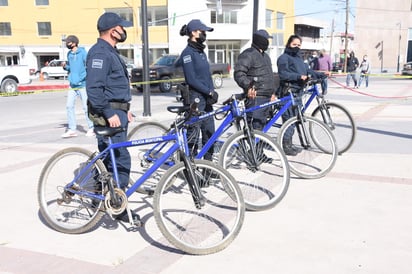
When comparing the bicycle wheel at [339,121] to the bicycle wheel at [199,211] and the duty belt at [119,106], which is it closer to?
the bicycle wheel at [199,211]

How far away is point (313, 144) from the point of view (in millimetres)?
5777

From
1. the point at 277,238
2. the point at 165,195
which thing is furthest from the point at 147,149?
the point at 277,238

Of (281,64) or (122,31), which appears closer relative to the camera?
(122,31)

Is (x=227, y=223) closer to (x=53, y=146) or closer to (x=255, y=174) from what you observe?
(x=255, y=174)

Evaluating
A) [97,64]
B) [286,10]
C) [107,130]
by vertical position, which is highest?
[286,10]

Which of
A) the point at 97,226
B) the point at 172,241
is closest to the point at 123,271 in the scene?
the point at 172,241

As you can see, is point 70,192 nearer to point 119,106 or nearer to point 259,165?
point 119,106

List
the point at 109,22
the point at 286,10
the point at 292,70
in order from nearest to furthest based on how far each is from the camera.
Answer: the point at 109,22 < the point at 292,70 < the point at 286,10

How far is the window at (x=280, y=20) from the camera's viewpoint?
55062mm

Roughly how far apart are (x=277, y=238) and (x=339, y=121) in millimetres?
3426

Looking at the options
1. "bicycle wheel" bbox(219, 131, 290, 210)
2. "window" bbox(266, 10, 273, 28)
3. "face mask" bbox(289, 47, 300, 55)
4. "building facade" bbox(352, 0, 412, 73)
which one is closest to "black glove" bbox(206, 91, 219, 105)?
"bicycle wheel" bbox(219, 131, 290, 210)

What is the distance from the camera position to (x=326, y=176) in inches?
225

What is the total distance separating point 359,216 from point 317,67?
53.4ft

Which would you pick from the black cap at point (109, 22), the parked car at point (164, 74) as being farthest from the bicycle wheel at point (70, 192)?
the parked car at point (164, 74)
